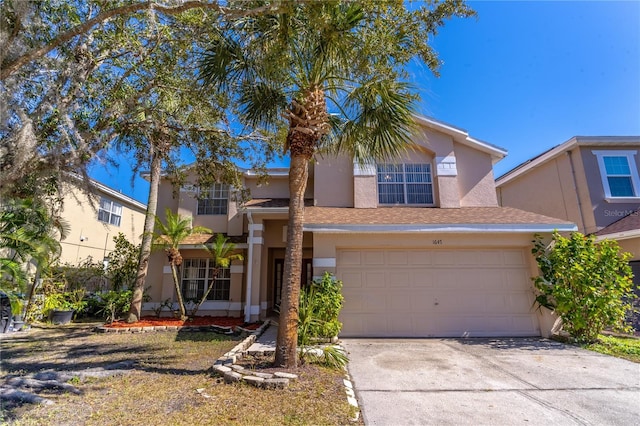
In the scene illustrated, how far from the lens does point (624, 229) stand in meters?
11.7

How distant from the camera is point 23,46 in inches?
181

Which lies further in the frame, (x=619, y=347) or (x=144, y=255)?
(x=144, y=255)

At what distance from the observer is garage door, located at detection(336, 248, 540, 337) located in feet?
32.1

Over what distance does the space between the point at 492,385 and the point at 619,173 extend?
13.5m

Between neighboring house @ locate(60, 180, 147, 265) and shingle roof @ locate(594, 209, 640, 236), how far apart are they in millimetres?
20393

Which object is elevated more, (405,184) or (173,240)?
(405,184)

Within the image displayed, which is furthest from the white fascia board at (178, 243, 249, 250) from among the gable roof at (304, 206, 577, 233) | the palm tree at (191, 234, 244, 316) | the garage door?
the garage door

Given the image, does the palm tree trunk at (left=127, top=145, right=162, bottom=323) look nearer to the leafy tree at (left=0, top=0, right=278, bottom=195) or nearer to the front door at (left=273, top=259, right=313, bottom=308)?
the front door at (left=273, top=259, right=313, bottom=308)

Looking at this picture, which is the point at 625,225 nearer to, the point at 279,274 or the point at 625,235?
the point at 625,235

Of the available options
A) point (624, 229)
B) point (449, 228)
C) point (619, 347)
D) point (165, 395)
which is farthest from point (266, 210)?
point (624, 229)

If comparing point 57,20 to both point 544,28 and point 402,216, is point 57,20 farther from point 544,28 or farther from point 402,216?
point 544,28

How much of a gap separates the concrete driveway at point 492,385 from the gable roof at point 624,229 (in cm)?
593

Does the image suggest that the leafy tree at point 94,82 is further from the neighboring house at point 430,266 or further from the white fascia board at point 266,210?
the white fascia board at point 266,210

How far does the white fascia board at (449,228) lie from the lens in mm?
9672
